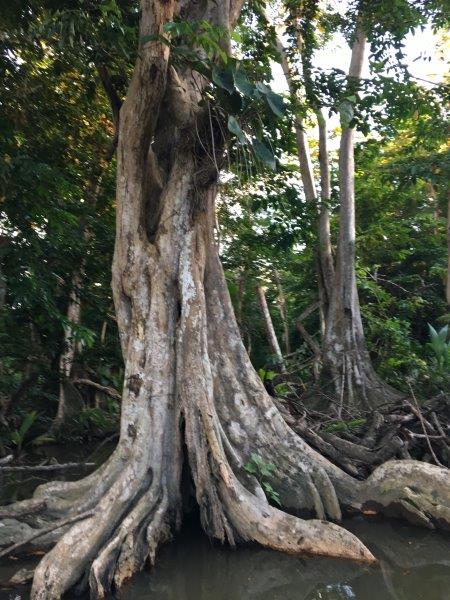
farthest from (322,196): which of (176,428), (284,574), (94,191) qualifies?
(284,574)

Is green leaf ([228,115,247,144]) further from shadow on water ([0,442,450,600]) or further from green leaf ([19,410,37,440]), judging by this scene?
green leaf ([19,410,37,440])

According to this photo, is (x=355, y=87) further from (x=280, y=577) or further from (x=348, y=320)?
(x=280, y=577)

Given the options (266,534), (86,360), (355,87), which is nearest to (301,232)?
(355,87)

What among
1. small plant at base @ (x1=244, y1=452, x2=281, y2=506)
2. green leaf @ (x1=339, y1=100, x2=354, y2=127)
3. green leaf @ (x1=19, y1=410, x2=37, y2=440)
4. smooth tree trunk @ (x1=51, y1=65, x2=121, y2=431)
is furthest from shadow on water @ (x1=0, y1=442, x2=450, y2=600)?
smooth tree trunk @ (x1=51, y1=65, x2=121, y2=431)

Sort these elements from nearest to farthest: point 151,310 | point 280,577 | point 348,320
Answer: point 280,577 → point 151,310 → point 348,320

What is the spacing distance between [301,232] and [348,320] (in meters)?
1.68

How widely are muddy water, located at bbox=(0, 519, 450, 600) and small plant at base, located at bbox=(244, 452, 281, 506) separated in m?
0.66

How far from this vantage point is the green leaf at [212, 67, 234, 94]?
15.4 feet

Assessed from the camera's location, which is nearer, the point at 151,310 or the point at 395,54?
the point at 151,310

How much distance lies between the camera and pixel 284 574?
438 centimetres

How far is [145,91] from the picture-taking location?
5.32m

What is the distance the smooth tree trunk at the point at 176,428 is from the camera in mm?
4531

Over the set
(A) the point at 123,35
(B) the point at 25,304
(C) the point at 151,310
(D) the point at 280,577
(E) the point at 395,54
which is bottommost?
(D) the point at 280,577

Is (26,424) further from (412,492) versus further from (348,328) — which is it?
(412,492)
